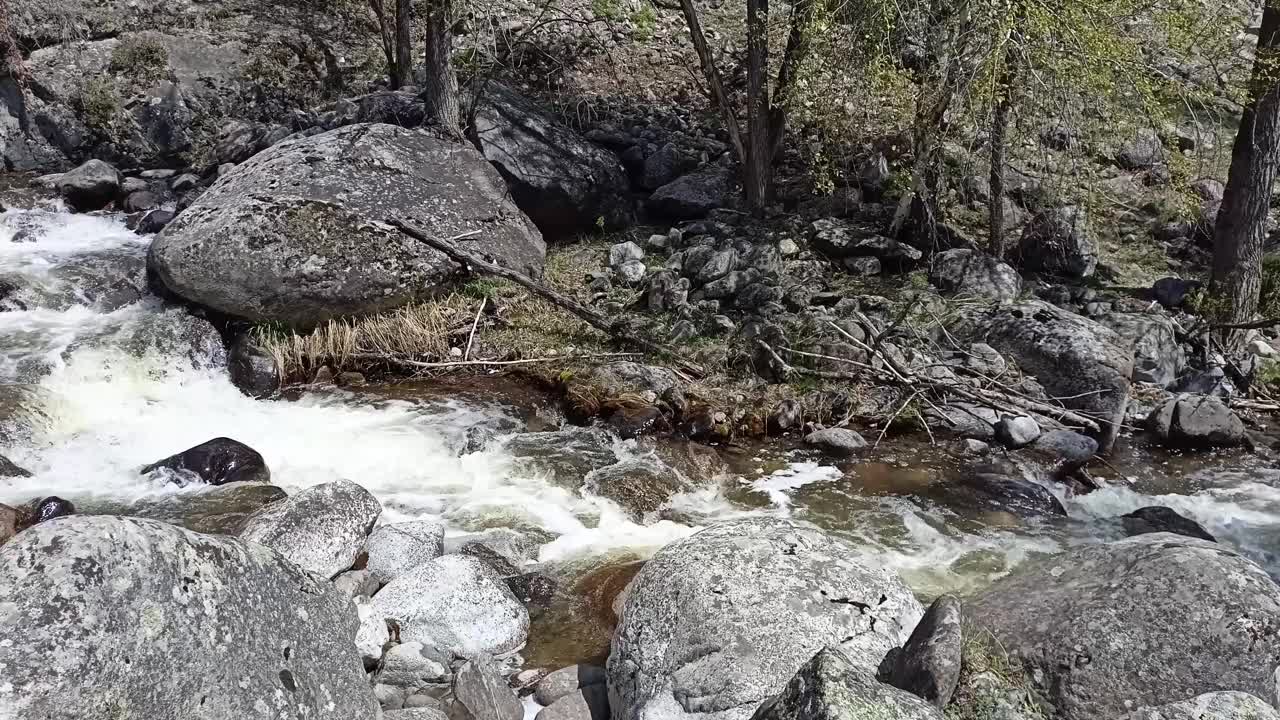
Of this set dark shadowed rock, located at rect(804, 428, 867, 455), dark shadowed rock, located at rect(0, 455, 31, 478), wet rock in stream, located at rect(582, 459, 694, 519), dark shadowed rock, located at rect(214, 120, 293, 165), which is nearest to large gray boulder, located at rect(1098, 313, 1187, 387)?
dark shadowed rock, located at rect(804, 428, 867, 455)

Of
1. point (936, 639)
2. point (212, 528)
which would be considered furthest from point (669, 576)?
point (212, 528)

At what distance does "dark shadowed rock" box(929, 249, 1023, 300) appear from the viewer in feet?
32.8

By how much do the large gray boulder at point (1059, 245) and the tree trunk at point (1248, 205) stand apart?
1301 millimetres

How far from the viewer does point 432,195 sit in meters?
10.3

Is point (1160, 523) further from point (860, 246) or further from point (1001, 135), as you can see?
point (860, 246)

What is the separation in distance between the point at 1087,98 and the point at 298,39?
38.7 ft

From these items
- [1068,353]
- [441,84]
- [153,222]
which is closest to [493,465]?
[1068,353]

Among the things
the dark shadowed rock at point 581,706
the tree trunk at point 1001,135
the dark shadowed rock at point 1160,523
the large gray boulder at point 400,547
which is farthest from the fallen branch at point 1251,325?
the large gray boulder at point 400,547

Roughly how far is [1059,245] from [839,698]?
28.8 feet

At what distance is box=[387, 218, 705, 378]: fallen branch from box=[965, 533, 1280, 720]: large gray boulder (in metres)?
5.03

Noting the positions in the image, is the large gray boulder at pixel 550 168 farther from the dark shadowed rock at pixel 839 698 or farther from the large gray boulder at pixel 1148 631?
the dark shadowed rock at pixel 839 698

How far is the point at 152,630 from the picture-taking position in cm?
326

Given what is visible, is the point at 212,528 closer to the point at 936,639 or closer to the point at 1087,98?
the point at 936,639

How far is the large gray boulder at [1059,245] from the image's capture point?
10.6 m
